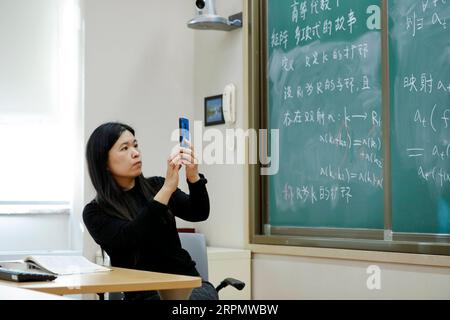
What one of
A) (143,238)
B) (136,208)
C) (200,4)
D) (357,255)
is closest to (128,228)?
(143,238)

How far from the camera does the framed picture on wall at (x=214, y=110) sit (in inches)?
179

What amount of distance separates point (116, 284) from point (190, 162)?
879 mm

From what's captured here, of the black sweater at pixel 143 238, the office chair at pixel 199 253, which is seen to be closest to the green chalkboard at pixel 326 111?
the office chair at pixel 199 253

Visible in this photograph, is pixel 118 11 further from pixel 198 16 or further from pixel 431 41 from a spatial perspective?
pixel 431 41

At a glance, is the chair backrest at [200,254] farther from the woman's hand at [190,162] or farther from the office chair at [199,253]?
the woman's hand at [190,162]

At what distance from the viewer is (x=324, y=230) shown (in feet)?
12.7

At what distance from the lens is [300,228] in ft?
13.2

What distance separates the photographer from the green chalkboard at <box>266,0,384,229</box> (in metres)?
3.62

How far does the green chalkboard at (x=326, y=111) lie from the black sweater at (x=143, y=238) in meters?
1.26

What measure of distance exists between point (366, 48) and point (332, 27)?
1.00ft

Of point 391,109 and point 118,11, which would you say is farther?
point 118,11

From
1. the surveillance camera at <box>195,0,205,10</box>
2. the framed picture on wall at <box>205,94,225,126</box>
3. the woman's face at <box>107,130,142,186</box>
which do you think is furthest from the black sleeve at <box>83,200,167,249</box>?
the surveillance camera at <box>195,0,205,10</box>
